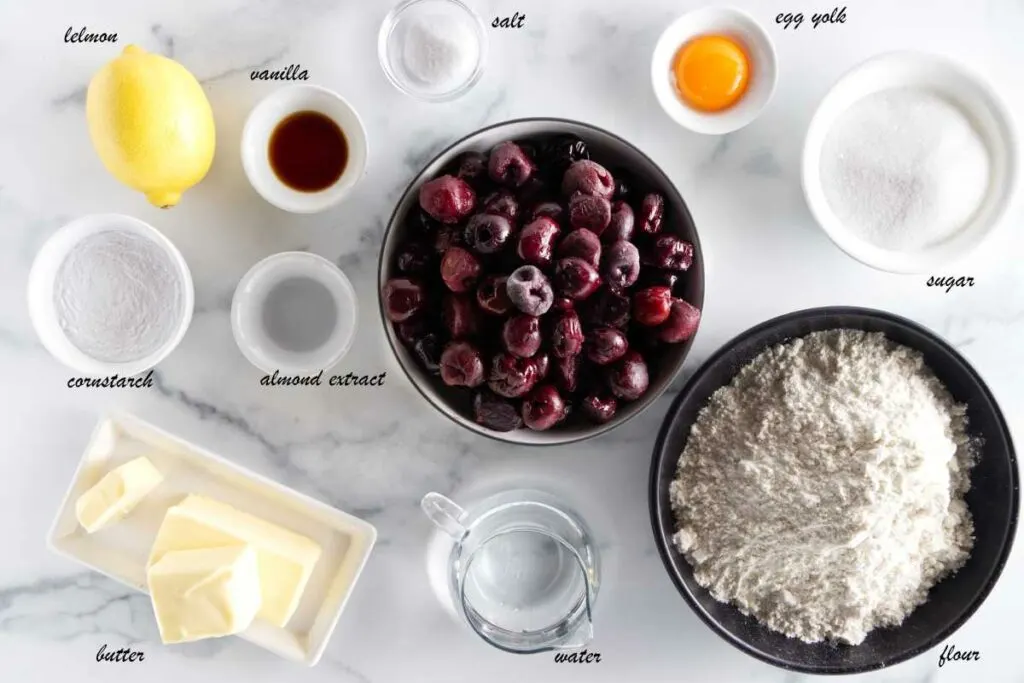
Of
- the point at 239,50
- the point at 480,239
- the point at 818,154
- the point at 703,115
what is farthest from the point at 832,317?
the point at 239,50

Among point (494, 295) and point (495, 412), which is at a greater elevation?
point (494, 295)

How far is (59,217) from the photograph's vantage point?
130 centimetres

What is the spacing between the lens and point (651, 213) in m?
1.10

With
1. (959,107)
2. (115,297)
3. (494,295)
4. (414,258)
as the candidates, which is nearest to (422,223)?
(414,258)

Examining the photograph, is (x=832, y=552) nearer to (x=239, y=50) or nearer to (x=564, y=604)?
(x=564, y=604)

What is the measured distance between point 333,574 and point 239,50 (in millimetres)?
783

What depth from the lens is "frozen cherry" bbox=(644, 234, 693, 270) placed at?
3.55 ft

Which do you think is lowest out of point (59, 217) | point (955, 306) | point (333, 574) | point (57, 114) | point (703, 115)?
point (333, 574)

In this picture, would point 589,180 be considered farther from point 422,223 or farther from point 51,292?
point 51,292

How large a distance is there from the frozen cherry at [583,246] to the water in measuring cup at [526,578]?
17.1 inches

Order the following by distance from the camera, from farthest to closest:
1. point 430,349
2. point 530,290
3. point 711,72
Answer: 1. point 711,72
2. point 430,349
3. point 530,290

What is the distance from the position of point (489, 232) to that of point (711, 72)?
Answer: 440mm

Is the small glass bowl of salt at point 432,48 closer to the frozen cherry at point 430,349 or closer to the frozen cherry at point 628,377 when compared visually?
the frozen cherry at point 430,349

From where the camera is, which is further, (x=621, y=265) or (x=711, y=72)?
(x=711, y=72)
